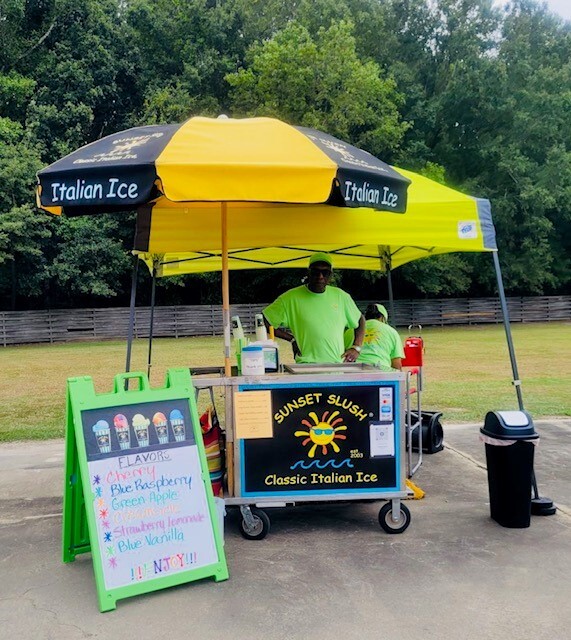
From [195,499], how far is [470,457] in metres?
3.52

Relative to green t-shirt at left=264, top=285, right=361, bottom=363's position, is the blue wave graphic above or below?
below

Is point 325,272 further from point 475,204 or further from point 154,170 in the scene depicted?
point 154,170

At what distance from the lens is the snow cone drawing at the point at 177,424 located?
11.9ft

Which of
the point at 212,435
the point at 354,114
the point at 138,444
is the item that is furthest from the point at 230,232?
the point at 354,114

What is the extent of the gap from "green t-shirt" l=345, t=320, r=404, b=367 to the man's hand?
21cm

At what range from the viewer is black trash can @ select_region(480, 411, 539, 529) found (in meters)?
4.21

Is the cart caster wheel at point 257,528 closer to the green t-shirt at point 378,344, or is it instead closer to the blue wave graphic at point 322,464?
the blue wave graphic at point 322,464

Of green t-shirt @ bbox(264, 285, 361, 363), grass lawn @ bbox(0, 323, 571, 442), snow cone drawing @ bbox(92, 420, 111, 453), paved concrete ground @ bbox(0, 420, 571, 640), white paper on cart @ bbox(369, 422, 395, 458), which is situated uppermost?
green t-shirt @ bbox(264, 285, 361, 363)

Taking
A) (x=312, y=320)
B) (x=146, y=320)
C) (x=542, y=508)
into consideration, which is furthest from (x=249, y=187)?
(x=146, y=320)

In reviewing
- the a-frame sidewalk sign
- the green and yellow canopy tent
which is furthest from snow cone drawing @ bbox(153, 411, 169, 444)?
the green and yellow canopy tent

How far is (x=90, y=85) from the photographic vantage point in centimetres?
2989

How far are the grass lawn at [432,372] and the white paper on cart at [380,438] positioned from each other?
422 cm

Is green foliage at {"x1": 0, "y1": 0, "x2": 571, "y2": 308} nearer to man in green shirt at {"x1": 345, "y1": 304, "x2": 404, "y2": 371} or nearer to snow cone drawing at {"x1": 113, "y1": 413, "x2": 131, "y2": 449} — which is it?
man in green shirt at {"x1": 345, "y1": 304, "x2": 404, "y2": 371}

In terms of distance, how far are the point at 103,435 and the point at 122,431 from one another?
0.11m
